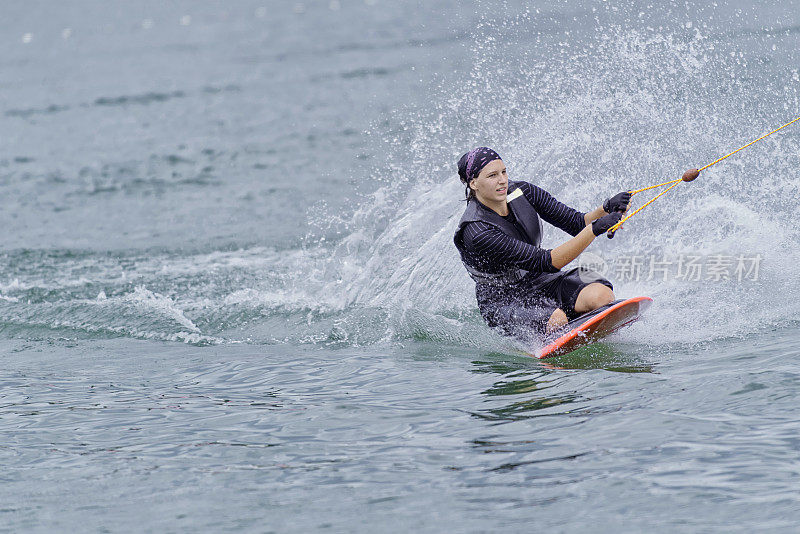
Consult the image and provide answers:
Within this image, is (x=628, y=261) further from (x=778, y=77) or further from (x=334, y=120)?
(x=334, y=120)

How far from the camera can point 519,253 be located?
6.65 metres

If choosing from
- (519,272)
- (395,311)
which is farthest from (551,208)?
(395,311)

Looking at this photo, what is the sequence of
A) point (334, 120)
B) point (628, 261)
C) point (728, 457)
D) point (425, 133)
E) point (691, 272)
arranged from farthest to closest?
point (334, 120) < point (425, 133) < point (628, 261) < point (691, 272) < point (728, 457)

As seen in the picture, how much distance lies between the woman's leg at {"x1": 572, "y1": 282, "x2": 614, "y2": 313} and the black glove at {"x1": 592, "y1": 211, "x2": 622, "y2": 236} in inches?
29.6

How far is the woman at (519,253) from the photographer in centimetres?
667

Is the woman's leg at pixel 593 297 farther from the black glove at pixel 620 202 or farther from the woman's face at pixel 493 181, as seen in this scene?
the woman's face at pixel 493 181

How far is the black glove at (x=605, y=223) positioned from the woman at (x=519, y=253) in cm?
19

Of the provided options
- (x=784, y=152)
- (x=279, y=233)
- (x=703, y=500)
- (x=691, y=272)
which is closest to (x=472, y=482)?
(x=703, y=500)

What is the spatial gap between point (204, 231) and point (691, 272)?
652 cm

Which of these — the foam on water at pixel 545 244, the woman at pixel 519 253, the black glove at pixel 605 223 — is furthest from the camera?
the foam on water at pixel 545 244

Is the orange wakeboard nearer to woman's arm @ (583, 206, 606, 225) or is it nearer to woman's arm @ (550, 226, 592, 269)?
A: woman's arm @ (550, 226, 592, 269)

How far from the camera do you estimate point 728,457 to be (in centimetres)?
478

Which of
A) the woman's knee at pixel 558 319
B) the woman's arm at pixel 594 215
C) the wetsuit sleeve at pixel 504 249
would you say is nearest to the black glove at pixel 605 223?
the wetsuit sleeve at pixel 504 249

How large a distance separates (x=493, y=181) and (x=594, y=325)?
124 centimetres
